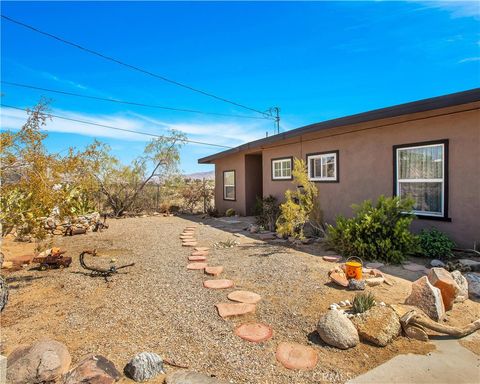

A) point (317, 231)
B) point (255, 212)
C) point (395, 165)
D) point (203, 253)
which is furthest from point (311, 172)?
point (203, 253)

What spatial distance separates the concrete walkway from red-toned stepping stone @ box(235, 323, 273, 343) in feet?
2.66

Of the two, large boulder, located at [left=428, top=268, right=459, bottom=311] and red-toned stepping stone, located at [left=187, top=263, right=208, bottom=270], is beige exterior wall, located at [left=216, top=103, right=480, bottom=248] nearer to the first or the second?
large boulder, located at [left=428, top=268, right=459, bottom=311]

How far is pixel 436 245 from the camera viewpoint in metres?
5.05

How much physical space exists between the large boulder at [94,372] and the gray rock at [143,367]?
89 mm

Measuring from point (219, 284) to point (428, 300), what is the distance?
Answer: 2.48 metres

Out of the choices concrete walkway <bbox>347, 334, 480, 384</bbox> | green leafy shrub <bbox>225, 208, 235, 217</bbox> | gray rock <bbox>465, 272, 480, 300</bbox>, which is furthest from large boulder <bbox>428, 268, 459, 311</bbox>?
green leafy shrub <bbox>225, 208, 235, 217</bbox>

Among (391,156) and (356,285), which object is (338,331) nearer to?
(356,285)

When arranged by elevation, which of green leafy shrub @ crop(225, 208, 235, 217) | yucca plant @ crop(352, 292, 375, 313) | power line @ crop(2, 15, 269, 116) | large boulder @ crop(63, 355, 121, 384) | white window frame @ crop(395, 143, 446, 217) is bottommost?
large boulder @ crop(63, 355, 121, 384)

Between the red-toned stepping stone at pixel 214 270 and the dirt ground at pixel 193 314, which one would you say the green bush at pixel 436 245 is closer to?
the dirt ground at pixel 193 314

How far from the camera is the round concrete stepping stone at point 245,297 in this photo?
340cm

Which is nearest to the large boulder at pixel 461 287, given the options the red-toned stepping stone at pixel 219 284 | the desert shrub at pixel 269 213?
the red-toned stepping stone at pixel 219 284

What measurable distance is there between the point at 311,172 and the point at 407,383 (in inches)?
271

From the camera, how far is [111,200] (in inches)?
501

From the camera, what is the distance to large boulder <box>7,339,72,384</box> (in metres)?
1.95
